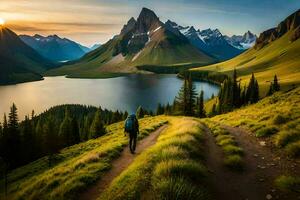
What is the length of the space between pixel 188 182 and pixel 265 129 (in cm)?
1395

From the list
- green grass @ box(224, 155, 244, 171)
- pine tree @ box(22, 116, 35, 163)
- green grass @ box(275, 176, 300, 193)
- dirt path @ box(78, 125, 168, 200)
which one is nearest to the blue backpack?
dirt path @ box(78, 125, 168, 200)

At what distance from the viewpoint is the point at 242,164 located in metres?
15.2

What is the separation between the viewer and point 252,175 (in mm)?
13898

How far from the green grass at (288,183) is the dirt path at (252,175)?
0.30 meters

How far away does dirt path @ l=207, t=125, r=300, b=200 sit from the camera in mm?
11766

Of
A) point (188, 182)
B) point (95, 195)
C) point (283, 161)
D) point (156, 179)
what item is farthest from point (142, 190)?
point (283, 161)

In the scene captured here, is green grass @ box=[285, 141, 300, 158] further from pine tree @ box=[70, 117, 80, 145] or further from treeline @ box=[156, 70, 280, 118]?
pine tree @ box=[70, 117, 80, 145]

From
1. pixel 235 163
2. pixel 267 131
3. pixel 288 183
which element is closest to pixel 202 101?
pixel 267 131

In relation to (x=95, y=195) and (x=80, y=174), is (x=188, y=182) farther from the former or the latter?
(x=80, y=174)

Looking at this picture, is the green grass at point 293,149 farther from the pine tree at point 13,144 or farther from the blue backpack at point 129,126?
the pine tree at point 13,144

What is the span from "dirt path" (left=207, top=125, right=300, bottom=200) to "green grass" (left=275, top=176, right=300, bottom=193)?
30 centimetres

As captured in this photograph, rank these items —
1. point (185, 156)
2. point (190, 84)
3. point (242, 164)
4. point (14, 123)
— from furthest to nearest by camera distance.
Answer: point (190, 84)
point (14, 123)
point (242, 164)
point (185, 156)

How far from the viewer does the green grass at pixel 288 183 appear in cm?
1172

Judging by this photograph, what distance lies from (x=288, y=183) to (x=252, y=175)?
2.04 m
